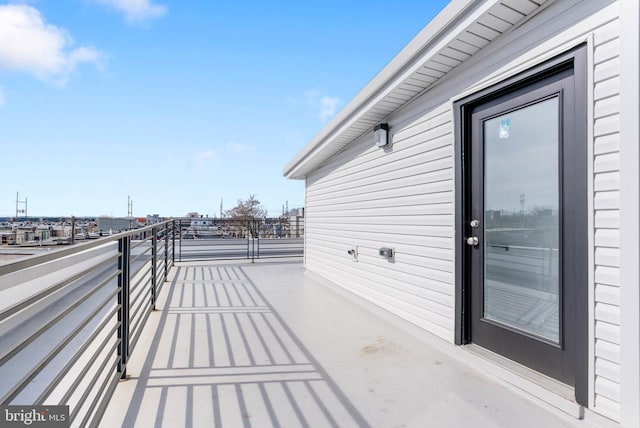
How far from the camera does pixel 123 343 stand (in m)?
2.15

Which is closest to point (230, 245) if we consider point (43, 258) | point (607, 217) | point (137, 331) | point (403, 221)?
point (137, 331)

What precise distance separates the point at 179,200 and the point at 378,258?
3991cm

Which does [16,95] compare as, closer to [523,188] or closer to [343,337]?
[343,337]

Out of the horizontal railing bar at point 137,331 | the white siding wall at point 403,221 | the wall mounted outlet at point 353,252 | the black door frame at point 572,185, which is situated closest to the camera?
the black door frame at point 572,185

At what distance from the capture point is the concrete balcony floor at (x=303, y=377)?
5.86 feet

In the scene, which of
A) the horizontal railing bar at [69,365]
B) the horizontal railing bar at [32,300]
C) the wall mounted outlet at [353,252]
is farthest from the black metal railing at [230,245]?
the horizontal railing bar at [32,300]

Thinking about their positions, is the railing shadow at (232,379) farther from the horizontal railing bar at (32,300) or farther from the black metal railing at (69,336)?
the horizontal railing bar at (32,300)

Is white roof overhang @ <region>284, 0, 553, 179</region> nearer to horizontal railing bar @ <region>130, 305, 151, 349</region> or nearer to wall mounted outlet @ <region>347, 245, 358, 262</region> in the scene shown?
wall mounted outlet @ <region>347, 245, 358, 262</region>

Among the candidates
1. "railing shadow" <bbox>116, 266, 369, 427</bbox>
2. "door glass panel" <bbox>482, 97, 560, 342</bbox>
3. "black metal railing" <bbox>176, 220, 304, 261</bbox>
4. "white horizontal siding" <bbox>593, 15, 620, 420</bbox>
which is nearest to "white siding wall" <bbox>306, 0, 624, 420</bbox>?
"white horizontal siding" <bbox>593, 15, 620, 420</bbox>

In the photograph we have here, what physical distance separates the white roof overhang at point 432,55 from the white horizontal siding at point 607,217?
61cm

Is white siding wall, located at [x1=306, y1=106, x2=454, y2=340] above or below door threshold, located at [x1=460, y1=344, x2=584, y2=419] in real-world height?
above

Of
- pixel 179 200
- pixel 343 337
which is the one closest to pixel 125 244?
pixel 343 337

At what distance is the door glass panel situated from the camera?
2031mm

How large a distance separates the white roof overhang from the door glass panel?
1.95 ft
